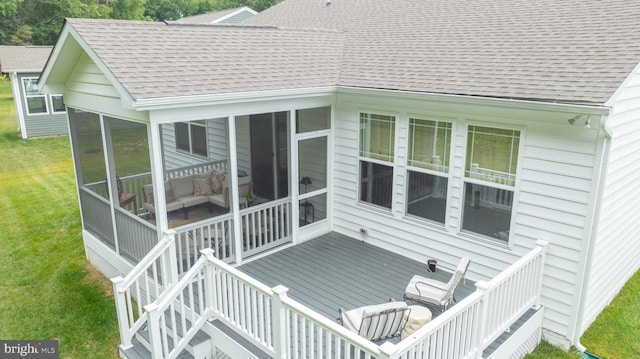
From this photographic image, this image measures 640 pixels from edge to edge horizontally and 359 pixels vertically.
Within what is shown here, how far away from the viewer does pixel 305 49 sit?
884cm

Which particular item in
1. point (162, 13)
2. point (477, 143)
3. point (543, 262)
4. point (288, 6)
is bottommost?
point (543, 262)

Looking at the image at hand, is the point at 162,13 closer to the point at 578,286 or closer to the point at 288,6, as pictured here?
the point at 288,6

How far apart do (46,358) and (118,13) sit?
4623 centimetres

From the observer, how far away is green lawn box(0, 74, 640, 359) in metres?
6.42

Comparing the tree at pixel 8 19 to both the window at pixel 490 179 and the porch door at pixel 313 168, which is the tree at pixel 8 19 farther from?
the window at pixel 490 179

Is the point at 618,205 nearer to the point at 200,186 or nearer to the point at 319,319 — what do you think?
the point at 319,319

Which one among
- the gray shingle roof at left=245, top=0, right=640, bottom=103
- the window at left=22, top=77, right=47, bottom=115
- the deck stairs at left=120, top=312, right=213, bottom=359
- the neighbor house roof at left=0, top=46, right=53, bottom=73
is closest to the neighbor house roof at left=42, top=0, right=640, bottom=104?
the gray shingle roof at left=245, top=0, right=640, bottom=103

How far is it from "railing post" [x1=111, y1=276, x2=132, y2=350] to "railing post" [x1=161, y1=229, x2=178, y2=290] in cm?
59

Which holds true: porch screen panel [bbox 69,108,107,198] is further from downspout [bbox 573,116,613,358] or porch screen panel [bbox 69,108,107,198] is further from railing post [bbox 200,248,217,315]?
downspout [bbox 573,116,613,358]

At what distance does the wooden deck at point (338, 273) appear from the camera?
261 inches

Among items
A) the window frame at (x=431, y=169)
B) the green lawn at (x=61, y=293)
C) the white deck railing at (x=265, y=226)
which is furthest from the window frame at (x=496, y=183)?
the white deck railing at (x=265, y=226)

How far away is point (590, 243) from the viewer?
19.1ft

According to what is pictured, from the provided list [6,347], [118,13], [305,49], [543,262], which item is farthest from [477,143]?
[118,13]

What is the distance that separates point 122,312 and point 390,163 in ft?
15.7
